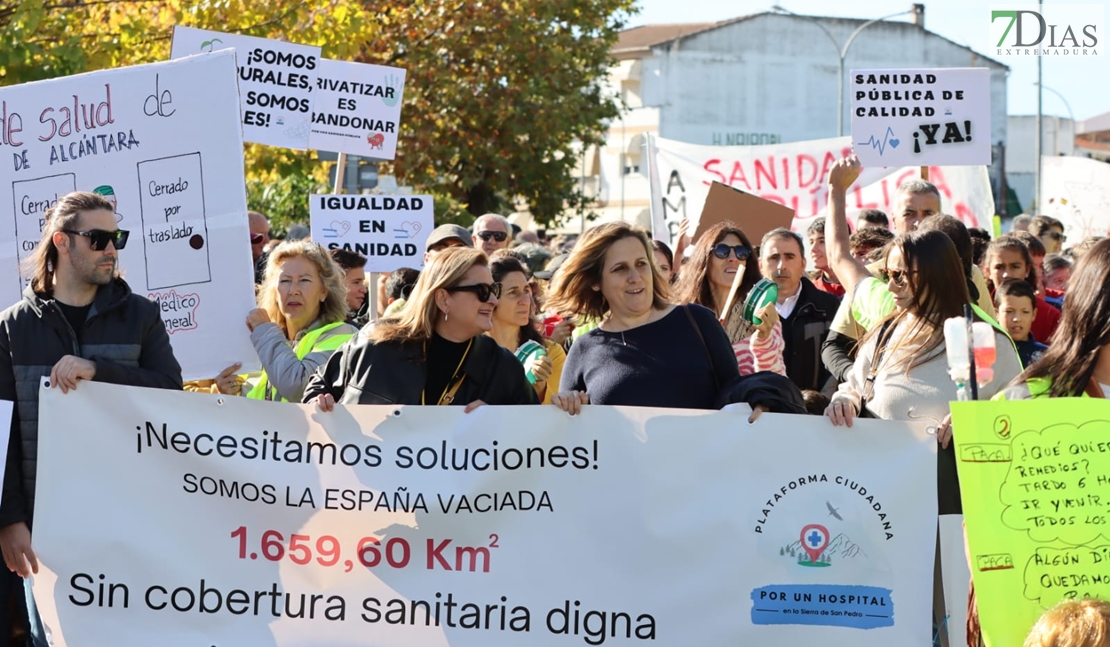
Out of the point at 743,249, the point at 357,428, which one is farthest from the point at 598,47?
the point at 357,428

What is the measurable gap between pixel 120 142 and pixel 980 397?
3.46 metres

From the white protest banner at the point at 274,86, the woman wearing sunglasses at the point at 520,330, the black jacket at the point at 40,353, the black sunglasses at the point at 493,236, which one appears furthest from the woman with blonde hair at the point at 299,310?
the white protest banner at the point at 274,86

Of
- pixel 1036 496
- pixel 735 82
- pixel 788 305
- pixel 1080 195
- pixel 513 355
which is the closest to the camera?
pixel 1036 496

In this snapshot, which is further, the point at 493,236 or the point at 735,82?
the point at 735,82

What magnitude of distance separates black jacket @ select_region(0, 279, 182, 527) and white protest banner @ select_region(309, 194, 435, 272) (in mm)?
4002

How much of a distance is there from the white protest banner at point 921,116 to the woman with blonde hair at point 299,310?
3977mm

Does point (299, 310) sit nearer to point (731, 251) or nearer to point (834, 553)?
point (731, 251)

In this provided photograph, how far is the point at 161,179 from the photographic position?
603cm

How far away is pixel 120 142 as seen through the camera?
238 inches

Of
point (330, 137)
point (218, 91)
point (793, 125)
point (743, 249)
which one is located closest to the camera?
point (218, 91)

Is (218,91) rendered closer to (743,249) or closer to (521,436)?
(521,436)

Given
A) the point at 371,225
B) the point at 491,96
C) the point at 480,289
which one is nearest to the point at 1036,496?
the point at 480,289

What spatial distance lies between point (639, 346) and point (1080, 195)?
35.4ft

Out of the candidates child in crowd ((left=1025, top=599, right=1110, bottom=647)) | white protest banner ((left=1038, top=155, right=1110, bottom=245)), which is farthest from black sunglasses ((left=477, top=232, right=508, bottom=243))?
white protest banner ((left=1038, top=155, right=1110, bottom=245))
